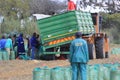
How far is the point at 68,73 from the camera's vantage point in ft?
38.8

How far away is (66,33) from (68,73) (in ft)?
30.7

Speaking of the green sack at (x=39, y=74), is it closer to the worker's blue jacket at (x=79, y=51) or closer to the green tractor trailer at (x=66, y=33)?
the worker's blue jacket at (x=79, y=51)

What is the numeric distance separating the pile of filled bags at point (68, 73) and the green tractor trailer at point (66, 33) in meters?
8.90

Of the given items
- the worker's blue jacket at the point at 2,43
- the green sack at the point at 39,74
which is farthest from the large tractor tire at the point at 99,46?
the green sack at the point at 39,74

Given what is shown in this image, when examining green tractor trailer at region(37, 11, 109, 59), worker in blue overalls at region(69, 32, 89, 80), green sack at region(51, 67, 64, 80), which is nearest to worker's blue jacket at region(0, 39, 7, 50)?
green tractor trailer at region(37, 11, 109, 59)

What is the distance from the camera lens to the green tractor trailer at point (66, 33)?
20.9m

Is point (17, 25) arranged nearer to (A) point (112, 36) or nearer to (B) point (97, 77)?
(A) point (112, 36)

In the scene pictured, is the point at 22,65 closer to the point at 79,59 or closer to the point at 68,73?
the point at 68,73

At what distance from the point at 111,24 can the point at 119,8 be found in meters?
10.3

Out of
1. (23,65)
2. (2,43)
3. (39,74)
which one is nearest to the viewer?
(39,74)

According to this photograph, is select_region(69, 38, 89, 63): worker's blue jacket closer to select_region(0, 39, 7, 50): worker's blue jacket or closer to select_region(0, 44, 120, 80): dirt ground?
select_region(0, 44, 120, 80): dirt ground

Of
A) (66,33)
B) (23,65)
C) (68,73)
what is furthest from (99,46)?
(68,73)

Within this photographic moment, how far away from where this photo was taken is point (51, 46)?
21656 millimetres

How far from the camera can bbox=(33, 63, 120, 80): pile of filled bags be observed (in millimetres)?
11367
